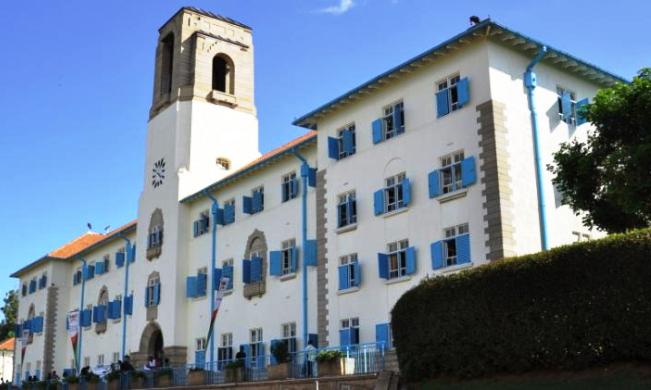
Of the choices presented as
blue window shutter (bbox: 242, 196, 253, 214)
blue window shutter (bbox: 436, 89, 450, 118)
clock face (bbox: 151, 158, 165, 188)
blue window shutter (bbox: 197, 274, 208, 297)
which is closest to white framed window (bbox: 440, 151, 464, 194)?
blue window shutter (bbox: 436, 89, 450, 118)

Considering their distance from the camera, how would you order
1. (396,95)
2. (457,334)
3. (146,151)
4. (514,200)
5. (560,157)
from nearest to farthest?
(457,334) < (560,157) < (514,200) < (396,95) < (146,151)

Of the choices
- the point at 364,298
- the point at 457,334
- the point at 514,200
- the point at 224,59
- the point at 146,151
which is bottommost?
the point at 457,334

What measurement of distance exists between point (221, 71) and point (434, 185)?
2526cm

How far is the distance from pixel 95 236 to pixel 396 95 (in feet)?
144

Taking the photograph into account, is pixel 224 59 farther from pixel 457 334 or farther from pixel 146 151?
pixel 457 334

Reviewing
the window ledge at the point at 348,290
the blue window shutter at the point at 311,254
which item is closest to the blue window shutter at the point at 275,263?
the blue window shutter at the point at 311,254

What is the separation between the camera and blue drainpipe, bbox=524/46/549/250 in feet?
85.1

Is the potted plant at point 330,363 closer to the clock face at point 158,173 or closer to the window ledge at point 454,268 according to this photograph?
the window ledge at point 454,268

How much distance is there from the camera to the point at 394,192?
96.7 ft

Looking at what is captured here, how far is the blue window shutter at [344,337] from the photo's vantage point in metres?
29.6

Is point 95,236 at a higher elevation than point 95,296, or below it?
higher

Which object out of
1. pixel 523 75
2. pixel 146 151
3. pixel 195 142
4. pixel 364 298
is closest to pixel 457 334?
pixel 364 298

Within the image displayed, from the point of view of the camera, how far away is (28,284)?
66.4 meters

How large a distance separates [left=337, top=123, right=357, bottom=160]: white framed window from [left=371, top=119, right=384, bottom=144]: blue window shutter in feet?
4.51
